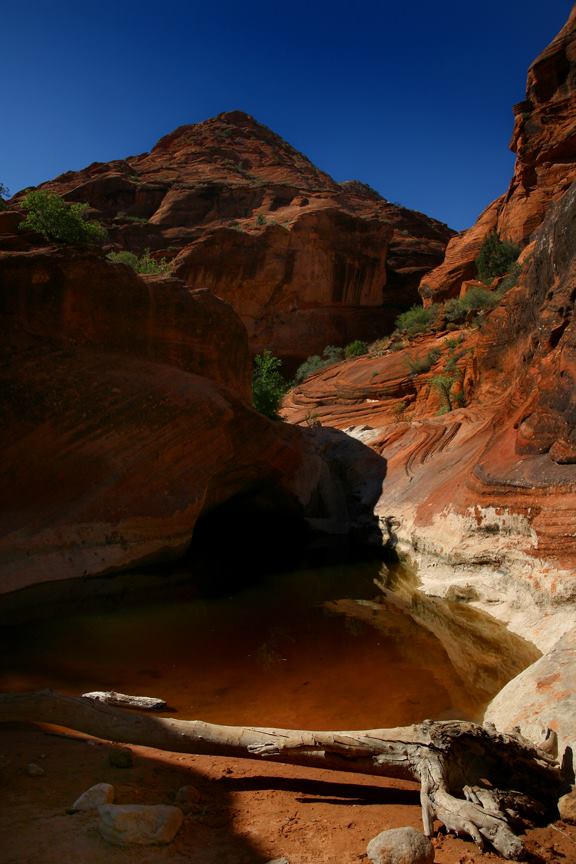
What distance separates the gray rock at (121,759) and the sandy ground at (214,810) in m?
0.04

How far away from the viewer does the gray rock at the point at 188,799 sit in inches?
134

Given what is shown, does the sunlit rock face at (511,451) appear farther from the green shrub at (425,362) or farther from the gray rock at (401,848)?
the gray rock at (401,848)

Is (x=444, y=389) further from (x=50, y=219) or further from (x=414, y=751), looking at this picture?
(x=414, y=751)

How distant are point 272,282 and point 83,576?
27243 mm

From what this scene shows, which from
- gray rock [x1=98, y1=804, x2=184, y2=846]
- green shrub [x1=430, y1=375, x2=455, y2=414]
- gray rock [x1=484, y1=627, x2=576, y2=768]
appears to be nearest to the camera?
gray rock [x1=98, y1=804, x2=184, y2=846]

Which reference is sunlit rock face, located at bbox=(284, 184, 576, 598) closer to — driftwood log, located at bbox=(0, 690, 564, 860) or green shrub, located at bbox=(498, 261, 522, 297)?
driftwood log, located at bbox=(0, 690, 564, 860)

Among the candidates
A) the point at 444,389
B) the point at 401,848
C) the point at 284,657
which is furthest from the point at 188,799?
the point at 444,389

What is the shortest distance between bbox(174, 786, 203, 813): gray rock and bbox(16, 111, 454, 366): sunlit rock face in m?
30.5

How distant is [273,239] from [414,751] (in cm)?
3301

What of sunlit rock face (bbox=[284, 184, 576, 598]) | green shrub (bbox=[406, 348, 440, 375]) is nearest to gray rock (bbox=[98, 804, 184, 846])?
sunlit rock face (bbox=[284, 184, 576, 598])

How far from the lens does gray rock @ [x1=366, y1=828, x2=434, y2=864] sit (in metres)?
2.80

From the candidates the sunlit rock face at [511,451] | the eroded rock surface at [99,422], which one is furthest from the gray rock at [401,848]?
the eroded rock surface at [99,422]

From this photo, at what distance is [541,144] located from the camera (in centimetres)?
2983

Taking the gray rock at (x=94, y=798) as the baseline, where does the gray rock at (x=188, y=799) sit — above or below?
below
